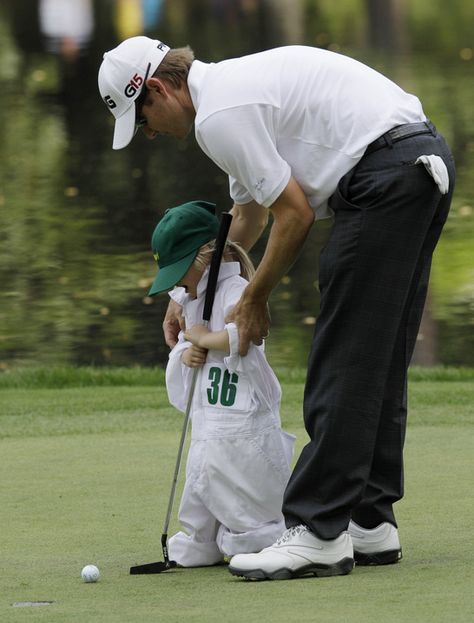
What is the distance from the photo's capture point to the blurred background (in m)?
11.0

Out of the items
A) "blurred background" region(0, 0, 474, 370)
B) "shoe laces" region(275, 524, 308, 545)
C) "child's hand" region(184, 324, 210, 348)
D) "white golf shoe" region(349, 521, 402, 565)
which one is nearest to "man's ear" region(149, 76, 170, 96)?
"child's hand" region(184, 324, 210, 348)

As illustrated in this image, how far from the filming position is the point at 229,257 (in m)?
3.65

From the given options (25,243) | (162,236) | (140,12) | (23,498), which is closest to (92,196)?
(25,243)

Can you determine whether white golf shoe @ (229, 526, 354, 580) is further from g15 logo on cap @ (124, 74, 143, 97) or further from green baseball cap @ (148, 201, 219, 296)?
g15 logo on cap @ (124, 74, 143, 97)

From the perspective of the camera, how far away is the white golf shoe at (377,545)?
137 inches

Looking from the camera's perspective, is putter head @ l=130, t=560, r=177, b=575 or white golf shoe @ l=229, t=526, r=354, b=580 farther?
putter head @ l=130, t=560, r=177, b=575

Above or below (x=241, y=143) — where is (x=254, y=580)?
below

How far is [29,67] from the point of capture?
16172mm

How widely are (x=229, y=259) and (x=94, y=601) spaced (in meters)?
0.98

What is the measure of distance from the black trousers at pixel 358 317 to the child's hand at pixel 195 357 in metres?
0.30

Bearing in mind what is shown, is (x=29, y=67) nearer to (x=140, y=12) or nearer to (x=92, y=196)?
(x=140, y=12)

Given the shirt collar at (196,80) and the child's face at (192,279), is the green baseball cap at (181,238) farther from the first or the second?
the shirt collar at (196,80)

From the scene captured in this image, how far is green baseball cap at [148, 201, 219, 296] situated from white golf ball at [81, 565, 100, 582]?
2.32 feet

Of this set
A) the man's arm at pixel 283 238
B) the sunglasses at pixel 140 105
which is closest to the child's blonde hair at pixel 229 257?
the man's arm at pixel 283 238
